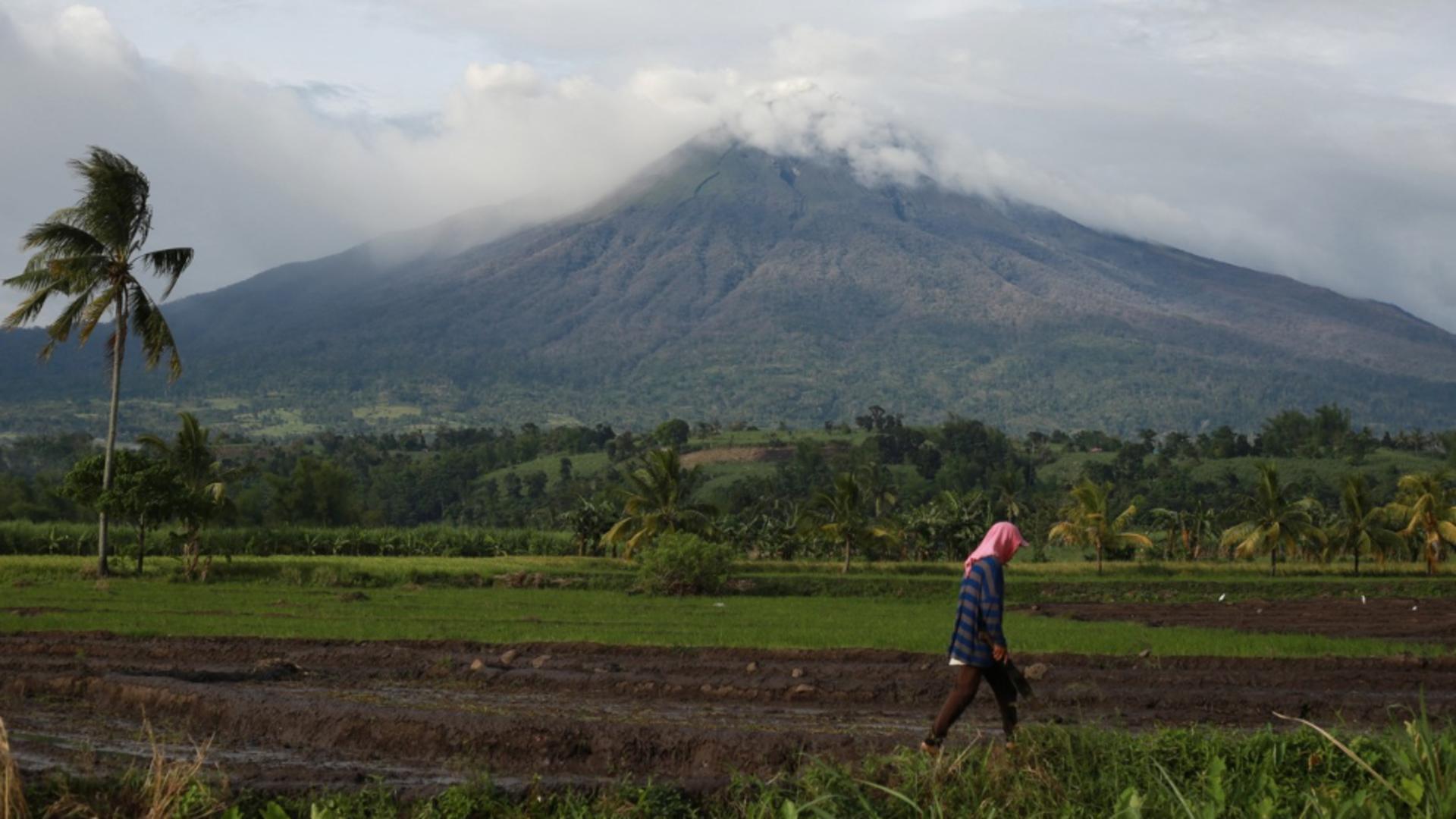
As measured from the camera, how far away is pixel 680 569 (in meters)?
33.6

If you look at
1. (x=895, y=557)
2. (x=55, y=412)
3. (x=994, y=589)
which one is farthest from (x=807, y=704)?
(x=55, y=412)

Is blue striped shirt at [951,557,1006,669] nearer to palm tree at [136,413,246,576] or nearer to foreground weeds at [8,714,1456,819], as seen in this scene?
foreground weeds at [8,714,1456,819]

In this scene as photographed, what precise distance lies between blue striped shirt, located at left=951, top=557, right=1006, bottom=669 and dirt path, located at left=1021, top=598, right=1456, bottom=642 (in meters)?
15.6

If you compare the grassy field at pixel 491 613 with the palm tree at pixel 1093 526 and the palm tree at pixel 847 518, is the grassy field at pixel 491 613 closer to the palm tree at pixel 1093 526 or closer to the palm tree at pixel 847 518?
the palm tree at pixel 847 518

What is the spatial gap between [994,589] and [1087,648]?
412 inches

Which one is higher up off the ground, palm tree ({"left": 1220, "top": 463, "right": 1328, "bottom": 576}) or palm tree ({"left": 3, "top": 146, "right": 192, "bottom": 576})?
palm tree ({"left": 3, "top": 146, "right": 192, "bottom": 576})

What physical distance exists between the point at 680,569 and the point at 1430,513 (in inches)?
1095

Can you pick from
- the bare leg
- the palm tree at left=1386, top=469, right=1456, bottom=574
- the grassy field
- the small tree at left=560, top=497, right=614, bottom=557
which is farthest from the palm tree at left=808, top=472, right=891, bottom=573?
the bare leg

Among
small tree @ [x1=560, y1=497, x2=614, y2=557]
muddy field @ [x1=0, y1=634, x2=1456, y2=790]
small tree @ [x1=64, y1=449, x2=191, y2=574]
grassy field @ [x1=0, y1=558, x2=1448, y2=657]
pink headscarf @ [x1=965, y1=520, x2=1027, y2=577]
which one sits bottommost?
small tree @ [x1=560, y1=497, x2=614, y2=557]

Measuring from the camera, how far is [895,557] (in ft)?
185

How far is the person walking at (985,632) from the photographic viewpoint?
9.56 metres

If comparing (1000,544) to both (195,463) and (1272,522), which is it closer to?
(195,463)

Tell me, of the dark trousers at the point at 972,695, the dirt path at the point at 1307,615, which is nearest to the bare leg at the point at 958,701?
the dark trousers at the point at 972,695

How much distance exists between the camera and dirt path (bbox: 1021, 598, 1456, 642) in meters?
24.6
